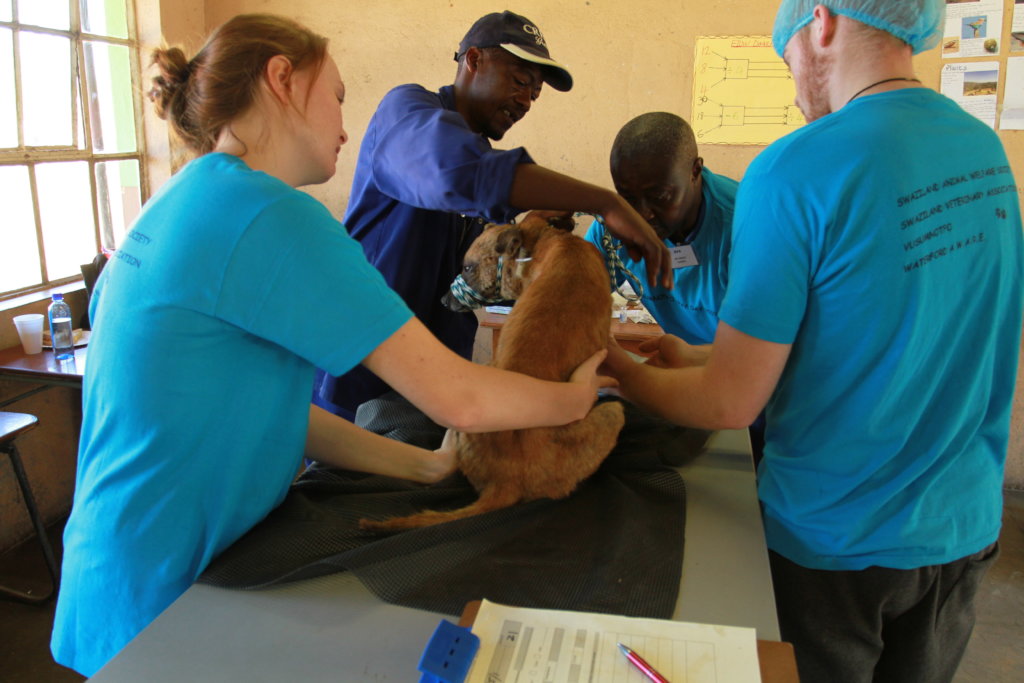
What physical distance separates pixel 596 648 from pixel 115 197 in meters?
4.45

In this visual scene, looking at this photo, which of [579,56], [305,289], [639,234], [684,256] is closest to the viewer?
[305,289]

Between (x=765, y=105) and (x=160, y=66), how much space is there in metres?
3.89

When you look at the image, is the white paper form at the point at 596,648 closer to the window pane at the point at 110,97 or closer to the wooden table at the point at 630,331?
the wooden table at the point at 630,331

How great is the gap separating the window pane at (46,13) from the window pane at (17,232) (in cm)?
77

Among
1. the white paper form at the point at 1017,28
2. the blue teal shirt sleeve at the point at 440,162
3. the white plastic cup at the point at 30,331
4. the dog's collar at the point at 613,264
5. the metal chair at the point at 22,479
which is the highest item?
the white paper form at the point at 1017,28

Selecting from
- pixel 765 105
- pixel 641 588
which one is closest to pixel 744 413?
pixel 641 588

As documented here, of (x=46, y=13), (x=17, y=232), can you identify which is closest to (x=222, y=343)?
(x=17, y=232)

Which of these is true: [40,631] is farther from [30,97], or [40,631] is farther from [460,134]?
[460,134]

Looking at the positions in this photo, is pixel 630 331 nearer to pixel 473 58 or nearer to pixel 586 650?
pixel 473 58

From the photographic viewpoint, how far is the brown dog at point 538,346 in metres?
1.53

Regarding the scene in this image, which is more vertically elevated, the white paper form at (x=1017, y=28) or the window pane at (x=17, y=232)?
the white paper form at (x=1017, y=28)

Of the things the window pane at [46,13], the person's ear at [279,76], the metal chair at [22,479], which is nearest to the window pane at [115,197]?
the window pane at [46,13]

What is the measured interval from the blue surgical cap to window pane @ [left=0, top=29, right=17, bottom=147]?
Answer: 12.4 ft

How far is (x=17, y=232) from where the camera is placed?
3703 millimetres
